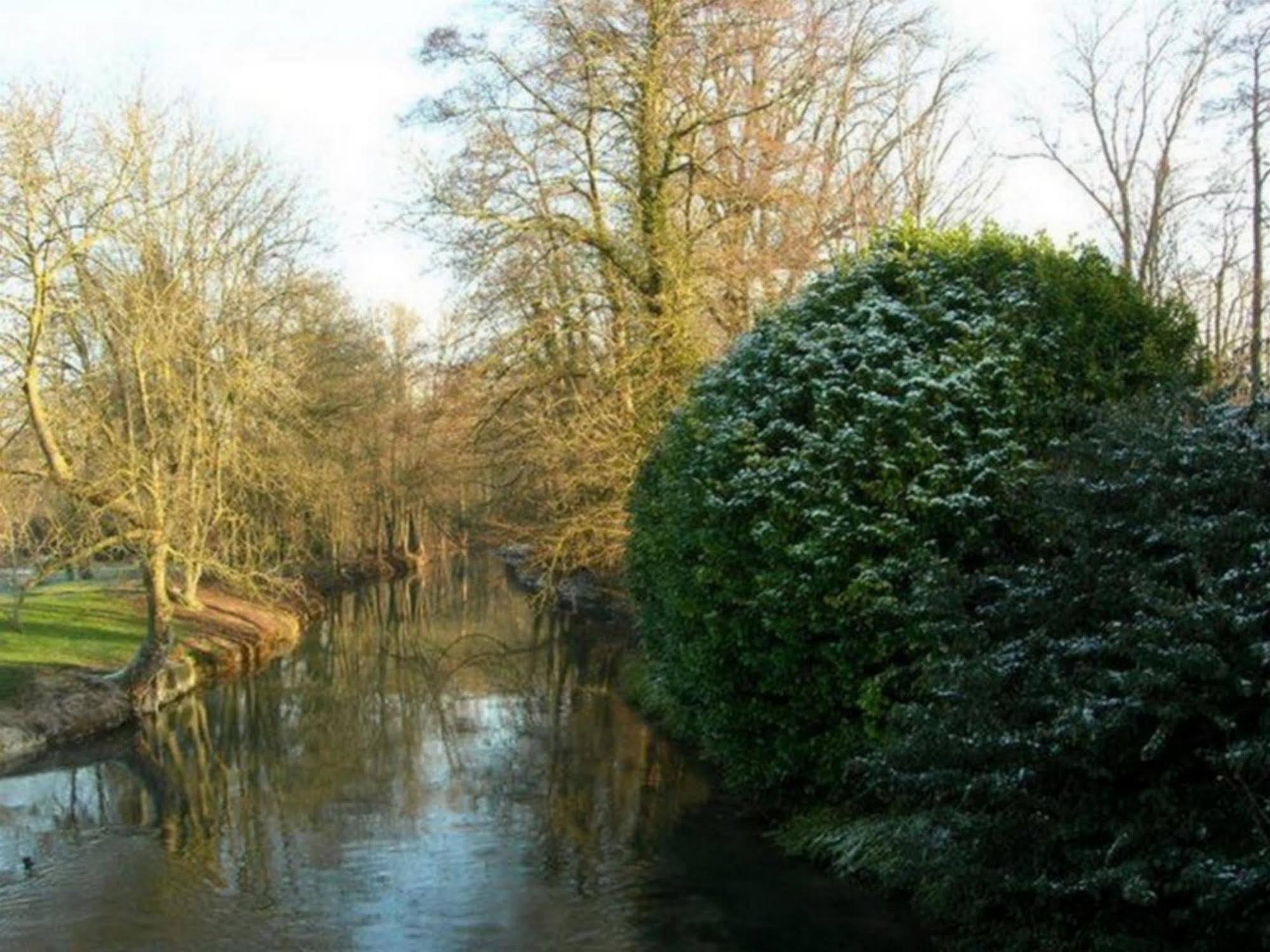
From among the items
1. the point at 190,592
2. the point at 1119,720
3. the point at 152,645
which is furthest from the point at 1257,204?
the point at 190,592

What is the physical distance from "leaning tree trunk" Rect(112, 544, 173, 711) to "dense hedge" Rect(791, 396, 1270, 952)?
1579 cm

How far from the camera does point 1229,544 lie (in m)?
6.57

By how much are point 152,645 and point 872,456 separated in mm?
15513

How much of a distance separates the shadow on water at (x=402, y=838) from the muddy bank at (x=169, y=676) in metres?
0.57

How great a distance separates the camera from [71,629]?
82.3 feet

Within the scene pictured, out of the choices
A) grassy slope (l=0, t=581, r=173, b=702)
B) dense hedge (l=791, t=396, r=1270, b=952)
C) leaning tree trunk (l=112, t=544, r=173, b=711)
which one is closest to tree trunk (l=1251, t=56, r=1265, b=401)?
dense hedge (l=791, t=396, r=1270, b=952)

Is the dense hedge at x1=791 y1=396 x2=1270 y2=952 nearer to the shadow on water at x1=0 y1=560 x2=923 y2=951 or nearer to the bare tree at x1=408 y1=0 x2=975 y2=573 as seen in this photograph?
the shadow on water at x1=0 y1=560 x2=923 y2=951

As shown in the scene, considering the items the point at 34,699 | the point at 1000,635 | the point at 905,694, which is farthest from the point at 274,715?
the point at 1000,635

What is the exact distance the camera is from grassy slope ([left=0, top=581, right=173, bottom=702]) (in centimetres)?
2109

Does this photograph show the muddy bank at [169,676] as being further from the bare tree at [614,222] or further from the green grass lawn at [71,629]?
the bare tree at [614,222]

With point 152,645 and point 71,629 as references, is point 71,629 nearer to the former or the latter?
point 71,629

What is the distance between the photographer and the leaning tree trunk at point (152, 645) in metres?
20.4

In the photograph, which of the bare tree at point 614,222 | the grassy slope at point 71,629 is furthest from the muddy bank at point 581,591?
the grassy slope at point 71,629

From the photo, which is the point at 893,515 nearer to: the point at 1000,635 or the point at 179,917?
the point at 1000,635
